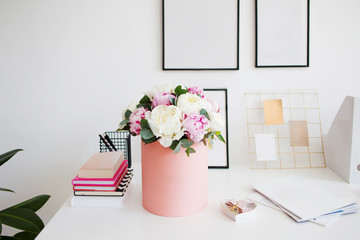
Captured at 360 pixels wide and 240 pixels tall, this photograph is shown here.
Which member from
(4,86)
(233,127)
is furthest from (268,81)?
(4,86)

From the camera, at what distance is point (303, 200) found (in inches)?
33.3

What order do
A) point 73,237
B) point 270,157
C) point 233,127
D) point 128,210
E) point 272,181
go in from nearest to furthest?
point 73,237
point 128,210
point 272,181
point 270,157
point 233,127

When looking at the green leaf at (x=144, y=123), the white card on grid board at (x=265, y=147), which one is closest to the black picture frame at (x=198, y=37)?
the white card on grid board at (x=265, y=147)

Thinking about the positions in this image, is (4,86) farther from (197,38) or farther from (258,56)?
(258,56)

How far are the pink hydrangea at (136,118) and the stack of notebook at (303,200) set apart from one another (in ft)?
1.49

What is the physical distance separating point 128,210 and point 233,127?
638mm

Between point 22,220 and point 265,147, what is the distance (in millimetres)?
977

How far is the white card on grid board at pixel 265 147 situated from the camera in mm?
1147

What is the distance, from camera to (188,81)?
48.3 inches

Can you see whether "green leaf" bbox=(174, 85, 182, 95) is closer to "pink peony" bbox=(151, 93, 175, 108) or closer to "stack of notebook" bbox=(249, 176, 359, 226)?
"pink peony" bbox=(151, 93, 175, 108)

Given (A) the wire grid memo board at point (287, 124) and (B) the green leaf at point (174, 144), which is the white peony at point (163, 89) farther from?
(A) the wire grid memo board at point (287, 124)

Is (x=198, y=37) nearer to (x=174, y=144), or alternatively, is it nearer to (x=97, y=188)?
(x=174, y=144)

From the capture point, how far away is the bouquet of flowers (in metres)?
0.69

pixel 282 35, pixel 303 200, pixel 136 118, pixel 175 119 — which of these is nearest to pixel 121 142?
pixel 136 118
